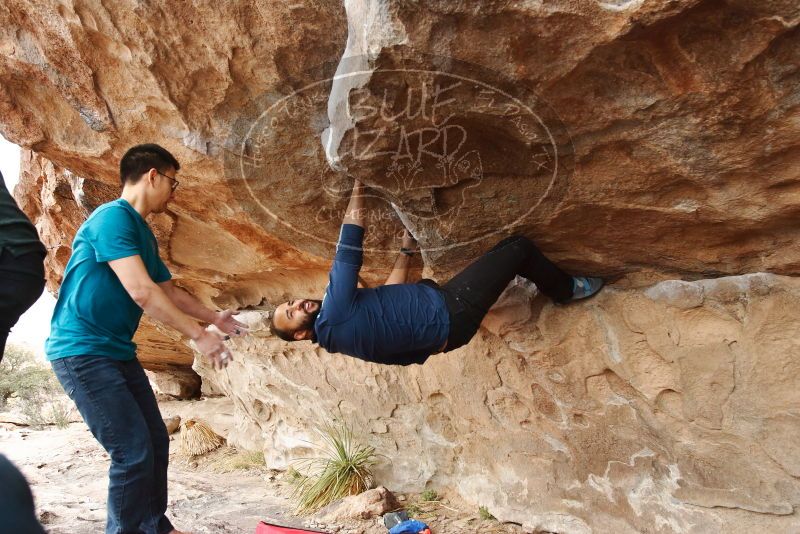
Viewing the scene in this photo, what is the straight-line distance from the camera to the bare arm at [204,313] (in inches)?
102

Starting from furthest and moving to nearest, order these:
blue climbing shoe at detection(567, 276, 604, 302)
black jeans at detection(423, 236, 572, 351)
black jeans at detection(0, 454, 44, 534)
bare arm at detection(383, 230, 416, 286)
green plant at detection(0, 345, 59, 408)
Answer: green plant at detection(0, 345, 59, 408), bare arm at detection(383, 230, 416, 286), blue climbing shoe at detection(567, 276, 604, 302), black jeans at detection(423, 236, 572, 351), black jeans at detection(0, 454, 44, 534)

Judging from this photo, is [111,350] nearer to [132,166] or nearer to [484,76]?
A: [132,166]

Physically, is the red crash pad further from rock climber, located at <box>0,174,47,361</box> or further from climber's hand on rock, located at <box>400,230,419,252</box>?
rock climber, located at <box>0,174,47,361</box>

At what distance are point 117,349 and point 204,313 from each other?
1.50 ft

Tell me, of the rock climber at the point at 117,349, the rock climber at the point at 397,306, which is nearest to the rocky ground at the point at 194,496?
the rock climber at the point at 117,349

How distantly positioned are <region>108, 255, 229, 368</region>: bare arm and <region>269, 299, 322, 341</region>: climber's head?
437mm

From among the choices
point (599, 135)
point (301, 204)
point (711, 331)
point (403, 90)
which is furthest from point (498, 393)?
point (403, 90)

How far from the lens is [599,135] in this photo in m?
2.06

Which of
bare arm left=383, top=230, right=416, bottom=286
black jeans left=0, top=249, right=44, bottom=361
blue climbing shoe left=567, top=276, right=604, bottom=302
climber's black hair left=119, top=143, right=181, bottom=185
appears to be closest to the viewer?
black jeans left=0, top=249, right=44, bottom=361

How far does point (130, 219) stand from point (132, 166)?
261 mm

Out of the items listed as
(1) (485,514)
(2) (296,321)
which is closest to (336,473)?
(1) (485,514)

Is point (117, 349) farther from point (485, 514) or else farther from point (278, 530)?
point (485, 514)

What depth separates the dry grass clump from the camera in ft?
19.6

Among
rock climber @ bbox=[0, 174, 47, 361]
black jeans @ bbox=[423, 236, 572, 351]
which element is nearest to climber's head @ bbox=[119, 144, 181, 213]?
rock climber @ bbox=[0, 174, 47, 361]
